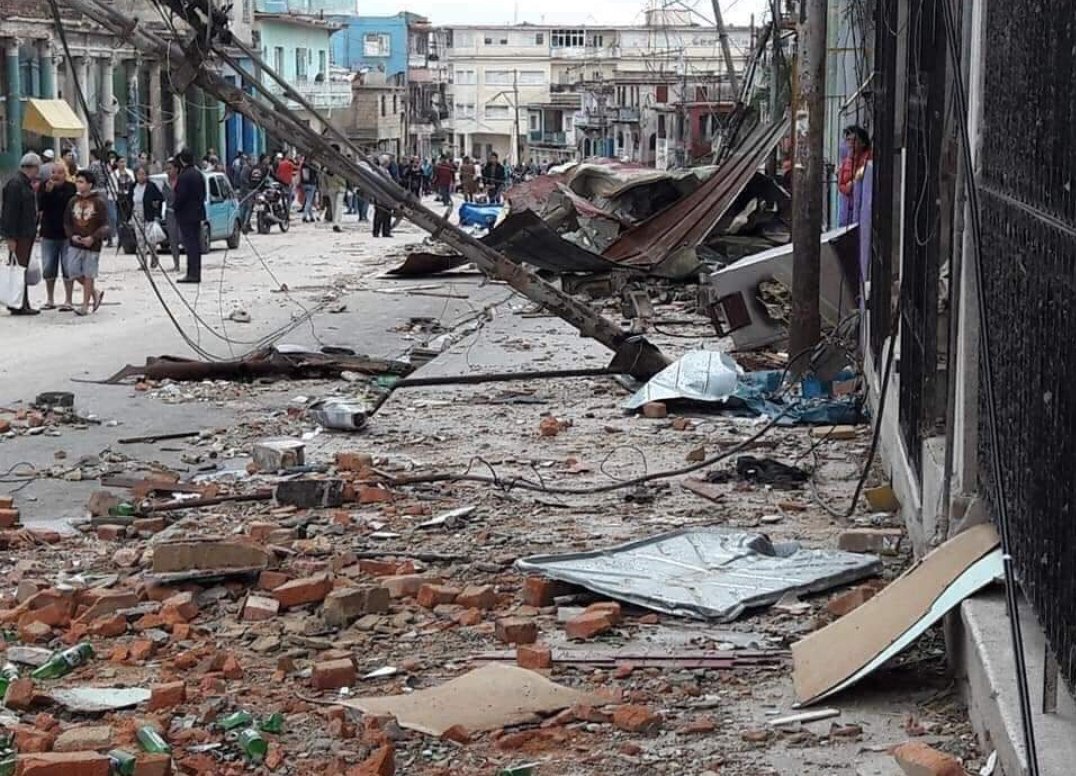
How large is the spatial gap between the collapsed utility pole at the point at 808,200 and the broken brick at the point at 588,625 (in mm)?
6349

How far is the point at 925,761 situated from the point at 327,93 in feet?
247

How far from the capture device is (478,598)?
6.30 meters

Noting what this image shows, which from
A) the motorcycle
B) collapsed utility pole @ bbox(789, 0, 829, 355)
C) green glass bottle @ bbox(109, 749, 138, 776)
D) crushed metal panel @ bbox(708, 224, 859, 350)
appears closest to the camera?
green glass bottle @ bbox(109, 749, 138, 776)

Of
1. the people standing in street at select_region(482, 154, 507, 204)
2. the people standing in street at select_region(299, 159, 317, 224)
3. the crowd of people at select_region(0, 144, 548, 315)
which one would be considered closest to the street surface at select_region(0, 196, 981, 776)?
the crowd of people at select_region(0, 144, 548, 315)

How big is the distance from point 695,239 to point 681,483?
1202 cm

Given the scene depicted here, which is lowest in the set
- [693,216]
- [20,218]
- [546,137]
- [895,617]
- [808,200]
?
[895,617]

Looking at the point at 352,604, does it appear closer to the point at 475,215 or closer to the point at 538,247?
the point at 538,247

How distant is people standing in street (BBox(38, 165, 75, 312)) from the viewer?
59.0 ft

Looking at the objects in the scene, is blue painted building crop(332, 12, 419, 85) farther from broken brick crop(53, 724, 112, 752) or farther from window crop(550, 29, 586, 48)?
broken brick crop(53, 724, 112, 752)

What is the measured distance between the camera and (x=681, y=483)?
872 centimetres

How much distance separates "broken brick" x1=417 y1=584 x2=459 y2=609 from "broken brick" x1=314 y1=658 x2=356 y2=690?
954 mm

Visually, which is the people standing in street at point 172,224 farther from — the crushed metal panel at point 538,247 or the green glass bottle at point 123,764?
the green glass bottle at point 123,764

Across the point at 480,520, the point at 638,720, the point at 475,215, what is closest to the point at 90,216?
the point at 480,520

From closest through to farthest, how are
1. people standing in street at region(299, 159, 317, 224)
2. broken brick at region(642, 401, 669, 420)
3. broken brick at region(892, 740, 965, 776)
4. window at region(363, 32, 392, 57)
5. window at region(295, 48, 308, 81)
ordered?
1. broken brick at region(892, 740, 965, 776)
2. broken brick at region(642, 401, 669, 420)
3. people standing in street at region(299, 159, 317, 224)
4. window at region(295, 48, 308, 81)
5. window at region(363, 32, 392, 57)
